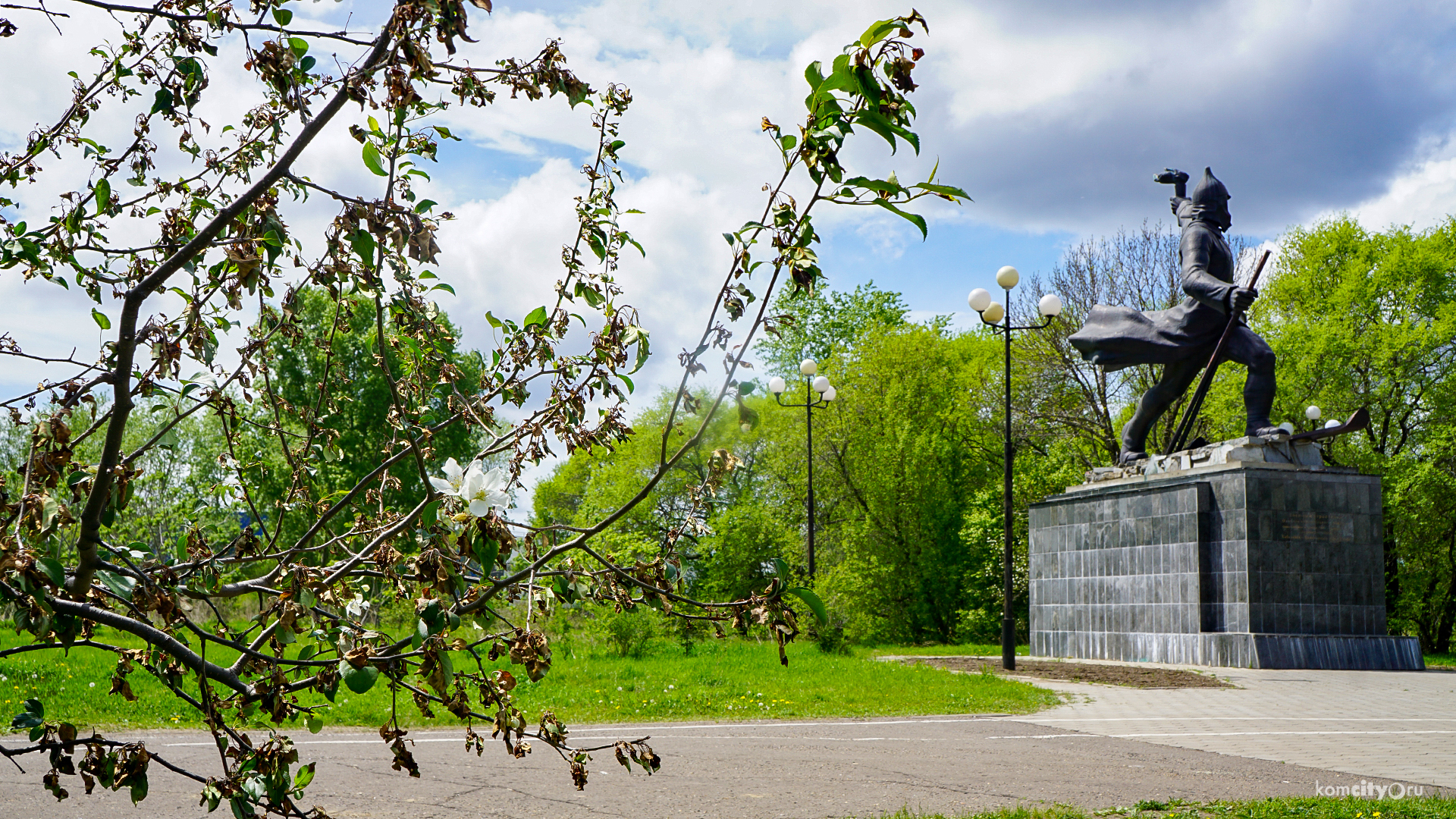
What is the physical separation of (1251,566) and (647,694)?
9406 mm

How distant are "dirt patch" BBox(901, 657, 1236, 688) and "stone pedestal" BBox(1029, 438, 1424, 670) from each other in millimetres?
1121

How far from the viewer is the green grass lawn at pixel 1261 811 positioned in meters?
5.36

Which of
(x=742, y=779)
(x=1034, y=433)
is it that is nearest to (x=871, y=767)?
(x=742, y=779)

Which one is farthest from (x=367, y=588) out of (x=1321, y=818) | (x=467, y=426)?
(x=1321, y=818)

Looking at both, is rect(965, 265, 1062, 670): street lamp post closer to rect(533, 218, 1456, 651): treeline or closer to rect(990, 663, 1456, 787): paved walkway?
rect(990, 663, 1456, 787): paved walkway

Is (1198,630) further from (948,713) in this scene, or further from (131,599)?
(131,599)

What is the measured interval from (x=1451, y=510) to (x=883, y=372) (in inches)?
552

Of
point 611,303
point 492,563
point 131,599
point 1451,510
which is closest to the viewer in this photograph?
point 492,563

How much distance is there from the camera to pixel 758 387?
2.00 meters

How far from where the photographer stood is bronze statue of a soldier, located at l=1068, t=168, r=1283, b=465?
1700 centimetres

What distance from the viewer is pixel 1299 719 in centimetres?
1002

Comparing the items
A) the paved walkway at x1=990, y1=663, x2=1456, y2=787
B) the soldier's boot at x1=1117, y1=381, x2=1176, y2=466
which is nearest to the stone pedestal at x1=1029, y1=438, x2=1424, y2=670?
the soldier's boot at x1=1117, y1=381, x2=1176, y2=466

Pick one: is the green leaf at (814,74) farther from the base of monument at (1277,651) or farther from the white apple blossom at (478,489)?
the base of monument at (1277,651)

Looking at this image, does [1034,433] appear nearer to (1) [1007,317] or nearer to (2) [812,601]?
(1) [1007,317]
